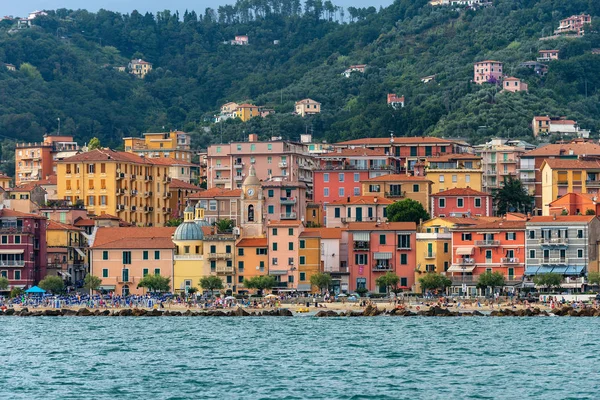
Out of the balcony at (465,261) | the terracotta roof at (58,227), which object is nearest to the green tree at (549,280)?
the balcony at (465,261)

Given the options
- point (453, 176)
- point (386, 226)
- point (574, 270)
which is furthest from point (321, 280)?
point (453, 176)

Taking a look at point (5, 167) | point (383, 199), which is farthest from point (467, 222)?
point (5, 167)

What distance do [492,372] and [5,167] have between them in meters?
123

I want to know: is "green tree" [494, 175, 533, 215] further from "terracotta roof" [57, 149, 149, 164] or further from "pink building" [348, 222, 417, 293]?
"terracotta roof" [57, 149, 149, 164]

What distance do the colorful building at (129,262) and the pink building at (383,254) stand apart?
13.9 meters

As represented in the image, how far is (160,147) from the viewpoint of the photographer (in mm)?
169625

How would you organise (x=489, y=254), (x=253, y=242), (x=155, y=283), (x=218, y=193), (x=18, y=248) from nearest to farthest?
(x=489, y=254) → (x=155, y=283) → (x=18, y=248) → (x=253, y=242) → (x=218, y=193)

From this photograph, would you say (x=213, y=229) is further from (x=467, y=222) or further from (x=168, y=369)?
(x=168, y=369)

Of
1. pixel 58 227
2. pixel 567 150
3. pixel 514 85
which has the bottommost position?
pixel 58 227

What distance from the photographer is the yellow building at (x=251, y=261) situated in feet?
360

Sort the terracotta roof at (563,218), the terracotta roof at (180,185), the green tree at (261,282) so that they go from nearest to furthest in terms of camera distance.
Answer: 1. the terracotta roof at (563,218)
2. the green tree at (261,282)
3. the terracotta roof at (180,185)

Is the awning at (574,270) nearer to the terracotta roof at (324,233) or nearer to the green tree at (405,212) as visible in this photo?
the green tree at (405,212)

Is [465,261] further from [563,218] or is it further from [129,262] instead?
[129,262]

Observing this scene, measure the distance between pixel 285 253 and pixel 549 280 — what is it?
66.1 feet
